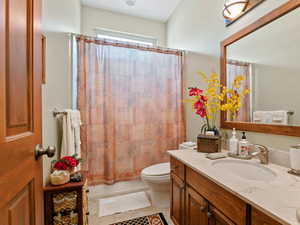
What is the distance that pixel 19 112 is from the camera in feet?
1.87

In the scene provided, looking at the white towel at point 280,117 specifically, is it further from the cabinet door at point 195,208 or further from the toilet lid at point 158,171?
the toilet lid at point 158,171

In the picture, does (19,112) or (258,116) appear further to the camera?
(258,116)

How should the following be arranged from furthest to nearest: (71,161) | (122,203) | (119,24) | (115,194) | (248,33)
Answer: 1. (119,24)
2. (115,194)
3. (122,203)
4. (248,33)
5. (71,161)

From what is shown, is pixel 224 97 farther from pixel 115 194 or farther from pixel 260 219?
pixel 115 194

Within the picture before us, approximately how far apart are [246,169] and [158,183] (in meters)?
0.90

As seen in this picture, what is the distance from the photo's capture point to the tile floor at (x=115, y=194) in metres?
1.57

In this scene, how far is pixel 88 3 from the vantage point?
2.39 metres

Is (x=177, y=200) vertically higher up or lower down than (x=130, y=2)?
lower down

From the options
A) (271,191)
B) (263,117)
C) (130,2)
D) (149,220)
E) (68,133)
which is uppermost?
(130,2)

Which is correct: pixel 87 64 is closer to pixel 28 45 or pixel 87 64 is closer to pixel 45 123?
pixel 45 123

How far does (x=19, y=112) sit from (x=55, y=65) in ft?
3.17

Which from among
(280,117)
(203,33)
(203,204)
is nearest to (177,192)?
(203,204)

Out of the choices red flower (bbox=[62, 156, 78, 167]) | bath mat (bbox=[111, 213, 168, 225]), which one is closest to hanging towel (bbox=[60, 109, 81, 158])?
red flower (bbox=[62, 156, 78, 167])

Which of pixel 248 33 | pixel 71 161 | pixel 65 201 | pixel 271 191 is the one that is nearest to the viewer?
pixel 271 191
